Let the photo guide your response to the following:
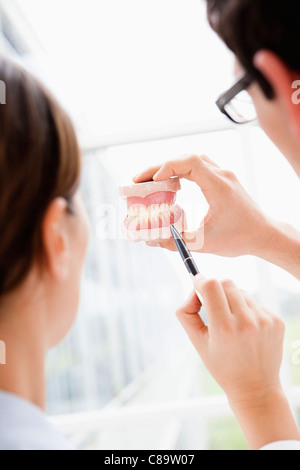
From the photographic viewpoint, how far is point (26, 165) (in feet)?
1.64

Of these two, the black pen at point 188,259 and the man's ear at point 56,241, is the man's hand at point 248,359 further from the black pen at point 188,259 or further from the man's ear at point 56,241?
the man's ear at point 56,241

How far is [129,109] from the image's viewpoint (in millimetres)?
1943

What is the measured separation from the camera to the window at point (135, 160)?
167cm

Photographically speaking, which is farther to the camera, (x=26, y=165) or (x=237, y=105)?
(x=237, y=105)

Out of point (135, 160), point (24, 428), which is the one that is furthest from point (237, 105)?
point (135, 160)

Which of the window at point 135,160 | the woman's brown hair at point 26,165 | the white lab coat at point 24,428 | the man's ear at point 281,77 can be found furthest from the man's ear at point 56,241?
the window at point 135,160

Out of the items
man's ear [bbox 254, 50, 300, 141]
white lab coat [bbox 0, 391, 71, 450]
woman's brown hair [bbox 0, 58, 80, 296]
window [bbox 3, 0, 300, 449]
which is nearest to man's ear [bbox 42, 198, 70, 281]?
woman's brown hair [bbox 0, 58, 80, 296]

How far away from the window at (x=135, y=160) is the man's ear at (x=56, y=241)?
67 cm

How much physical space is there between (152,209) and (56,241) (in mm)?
382

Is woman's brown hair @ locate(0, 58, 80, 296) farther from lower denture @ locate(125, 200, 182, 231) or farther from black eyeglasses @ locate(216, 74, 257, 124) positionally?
lower denture @ locate(125, 200, 182, 231)

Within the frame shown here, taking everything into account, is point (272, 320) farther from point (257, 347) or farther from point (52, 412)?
point (52, 412)

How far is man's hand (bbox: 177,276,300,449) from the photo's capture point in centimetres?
59

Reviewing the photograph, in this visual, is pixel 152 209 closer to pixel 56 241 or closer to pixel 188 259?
pixel 188 259

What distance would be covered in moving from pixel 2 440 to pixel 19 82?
40 cm
